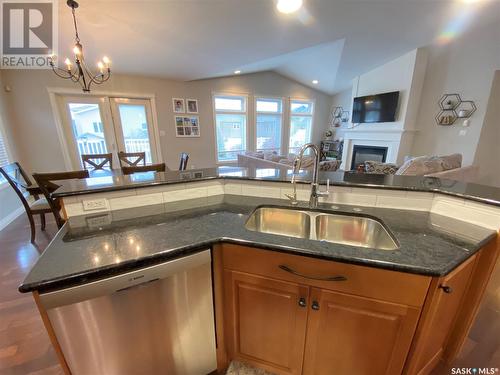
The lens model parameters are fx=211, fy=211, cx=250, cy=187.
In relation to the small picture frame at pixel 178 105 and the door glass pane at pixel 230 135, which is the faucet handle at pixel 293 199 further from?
the door glass pane at pixel 230 135

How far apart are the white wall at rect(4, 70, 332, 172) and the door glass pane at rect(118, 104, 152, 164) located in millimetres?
330

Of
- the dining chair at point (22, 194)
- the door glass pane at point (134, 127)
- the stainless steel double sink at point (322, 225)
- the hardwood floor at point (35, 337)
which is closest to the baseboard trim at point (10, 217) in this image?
the dining chair at point (22, 194)

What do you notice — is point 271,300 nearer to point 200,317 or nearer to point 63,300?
point 200,317

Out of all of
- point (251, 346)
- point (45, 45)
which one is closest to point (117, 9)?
point (45, 45)

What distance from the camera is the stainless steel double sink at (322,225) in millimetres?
1181

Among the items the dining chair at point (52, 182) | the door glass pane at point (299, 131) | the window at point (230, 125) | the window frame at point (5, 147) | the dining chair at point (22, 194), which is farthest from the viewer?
the door glass pane at point (299, 131)

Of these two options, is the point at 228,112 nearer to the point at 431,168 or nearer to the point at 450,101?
the point at 431,168

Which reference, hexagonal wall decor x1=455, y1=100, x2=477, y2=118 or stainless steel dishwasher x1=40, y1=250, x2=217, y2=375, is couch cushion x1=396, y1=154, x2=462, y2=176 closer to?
hexagonal wall decor x1=455, y1=100, x2=477, y2=118

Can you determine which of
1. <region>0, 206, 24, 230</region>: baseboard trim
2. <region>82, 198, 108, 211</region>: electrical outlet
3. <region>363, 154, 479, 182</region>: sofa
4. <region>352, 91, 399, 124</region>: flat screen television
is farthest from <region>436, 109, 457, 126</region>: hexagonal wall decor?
<region>0, 206, 24, 230</region>: baseboard trim

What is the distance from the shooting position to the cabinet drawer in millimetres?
782

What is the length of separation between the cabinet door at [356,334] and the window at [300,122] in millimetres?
6739

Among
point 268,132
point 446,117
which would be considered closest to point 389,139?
point 446,117

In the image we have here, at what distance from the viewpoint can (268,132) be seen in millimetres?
6848

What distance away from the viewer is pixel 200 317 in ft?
3.31
